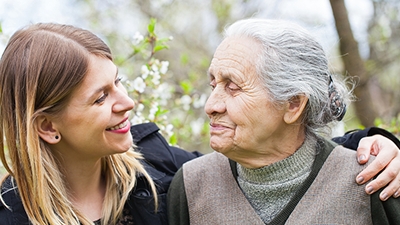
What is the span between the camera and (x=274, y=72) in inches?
75.7

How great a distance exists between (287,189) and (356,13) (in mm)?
3999

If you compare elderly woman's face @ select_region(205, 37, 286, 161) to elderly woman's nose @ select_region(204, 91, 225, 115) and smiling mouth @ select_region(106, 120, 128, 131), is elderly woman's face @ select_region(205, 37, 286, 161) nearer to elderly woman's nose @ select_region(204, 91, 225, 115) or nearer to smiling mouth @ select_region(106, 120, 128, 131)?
elderly woman's nose @ select_region(204, 91, 225, 115)

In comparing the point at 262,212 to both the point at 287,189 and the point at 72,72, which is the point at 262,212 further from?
the point at 72,72

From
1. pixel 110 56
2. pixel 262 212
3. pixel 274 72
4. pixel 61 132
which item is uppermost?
pixel 110 56

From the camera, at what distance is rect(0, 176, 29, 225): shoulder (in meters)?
1.95

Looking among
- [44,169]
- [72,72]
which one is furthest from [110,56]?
[44,169]

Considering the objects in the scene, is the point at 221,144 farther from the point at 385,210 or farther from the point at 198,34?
the point at 198,34

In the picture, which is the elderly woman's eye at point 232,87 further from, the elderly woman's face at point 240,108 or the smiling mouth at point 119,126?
the smiling mouth at point 119,126

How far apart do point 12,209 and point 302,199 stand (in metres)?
1.14

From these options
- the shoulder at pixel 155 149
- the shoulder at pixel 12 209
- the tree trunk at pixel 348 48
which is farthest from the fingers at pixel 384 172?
the tree trunk at pixel 348 48

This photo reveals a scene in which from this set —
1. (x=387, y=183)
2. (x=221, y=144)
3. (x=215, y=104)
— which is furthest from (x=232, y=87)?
(x=387, y=183)

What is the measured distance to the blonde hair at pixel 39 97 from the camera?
192cm

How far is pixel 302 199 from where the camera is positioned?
1961 millimetres

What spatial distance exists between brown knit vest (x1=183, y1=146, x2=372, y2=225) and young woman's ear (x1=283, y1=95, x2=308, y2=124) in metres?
0.22
